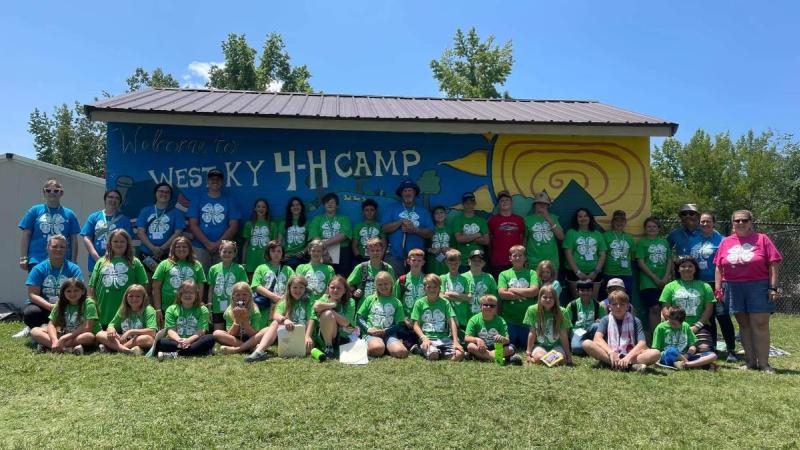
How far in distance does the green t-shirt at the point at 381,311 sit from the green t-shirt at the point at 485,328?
791mm

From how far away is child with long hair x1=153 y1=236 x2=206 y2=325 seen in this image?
6.37 meters

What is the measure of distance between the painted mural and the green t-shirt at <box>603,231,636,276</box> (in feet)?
2.36

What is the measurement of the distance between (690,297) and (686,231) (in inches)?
56.5

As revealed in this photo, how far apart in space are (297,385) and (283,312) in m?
1.70

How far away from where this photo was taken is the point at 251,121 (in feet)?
23.6

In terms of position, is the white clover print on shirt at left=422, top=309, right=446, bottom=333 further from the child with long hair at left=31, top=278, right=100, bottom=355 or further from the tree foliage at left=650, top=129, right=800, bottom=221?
the tree foliage at left=650, top=129, right=800, bottom=221

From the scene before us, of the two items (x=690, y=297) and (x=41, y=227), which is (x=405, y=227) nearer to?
(x=690, y=297)

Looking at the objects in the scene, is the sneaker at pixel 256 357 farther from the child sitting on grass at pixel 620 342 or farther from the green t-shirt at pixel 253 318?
the child sitting on grass at pixel 620 342

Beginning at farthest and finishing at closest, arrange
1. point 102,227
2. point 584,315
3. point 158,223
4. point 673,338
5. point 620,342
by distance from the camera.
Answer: point 158,223 → point 102,227 → point 584,315 → point 673,338 → point 620,342

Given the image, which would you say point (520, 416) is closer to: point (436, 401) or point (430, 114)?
point (436, 401)

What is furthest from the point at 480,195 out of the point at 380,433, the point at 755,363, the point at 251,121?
the point at 380,433

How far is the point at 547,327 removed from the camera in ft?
19.4

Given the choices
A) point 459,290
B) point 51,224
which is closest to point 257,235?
point 51,224

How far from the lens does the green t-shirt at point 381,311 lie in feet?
20.0
